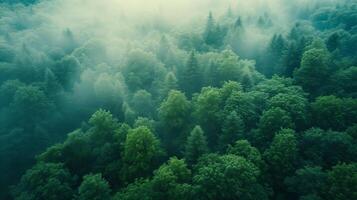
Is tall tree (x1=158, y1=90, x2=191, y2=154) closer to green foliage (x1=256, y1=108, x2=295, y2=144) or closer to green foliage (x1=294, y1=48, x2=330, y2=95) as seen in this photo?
green foliage (x1=256, y1=108, x2=295, y2=144)

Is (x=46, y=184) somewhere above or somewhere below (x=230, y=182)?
above

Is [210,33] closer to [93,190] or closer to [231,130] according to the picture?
[231,130]

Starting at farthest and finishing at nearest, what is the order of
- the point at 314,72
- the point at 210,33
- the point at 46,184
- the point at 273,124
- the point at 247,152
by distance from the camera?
the point at 210,33, the point at 314,72, the point at 273,124, the point at 247,152, the point at 46,184

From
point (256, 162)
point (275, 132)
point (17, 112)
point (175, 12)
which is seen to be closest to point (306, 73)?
point (275, 132)

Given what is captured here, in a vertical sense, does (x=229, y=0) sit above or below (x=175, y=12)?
above

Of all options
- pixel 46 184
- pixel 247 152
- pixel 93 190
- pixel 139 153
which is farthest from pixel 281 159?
pixel 46 184

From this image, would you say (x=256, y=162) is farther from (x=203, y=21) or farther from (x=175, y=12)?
(x=175, y=12)

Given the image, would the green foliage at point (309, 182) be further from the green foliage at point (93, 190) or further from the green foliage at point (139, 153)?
the green foliage at point (93, 190)

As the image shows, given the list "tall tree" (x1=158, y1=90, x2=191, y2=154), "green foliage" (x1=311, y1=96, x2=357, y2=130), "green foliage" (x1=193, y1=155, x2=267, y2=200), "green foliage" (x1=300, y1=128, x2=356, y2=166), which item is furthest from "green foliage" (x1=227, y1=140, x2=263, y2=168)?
"green foliage" (x1=311, y1=96, x2=357, y2=130)
